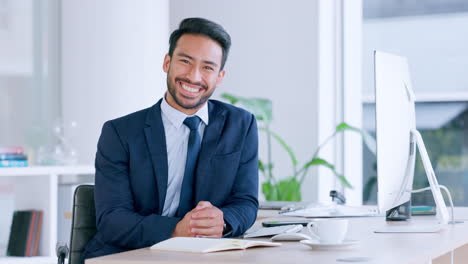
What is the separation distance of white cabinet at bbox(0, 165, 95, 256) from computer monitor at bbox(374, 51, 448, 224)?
2184 millimetres

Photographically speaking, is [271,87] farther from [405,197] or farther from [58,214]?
[405,197]

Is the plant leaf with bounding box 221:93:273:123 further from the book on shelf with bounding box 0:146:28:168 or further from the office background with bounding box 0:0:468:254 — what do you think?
the book on shelf with bounding box 0:146:28:168

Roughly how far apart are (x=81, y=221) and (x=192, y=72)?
0.53m

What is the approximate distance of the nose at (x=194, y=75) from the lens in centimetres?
233

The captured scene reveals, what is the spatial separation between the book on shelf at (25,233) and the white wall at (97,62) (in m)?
0.63

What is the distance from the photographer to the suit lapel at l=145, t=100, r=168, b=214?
228 cm

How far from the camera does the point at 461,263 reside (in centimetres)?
280

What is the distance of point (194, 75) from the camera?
2.33 metres

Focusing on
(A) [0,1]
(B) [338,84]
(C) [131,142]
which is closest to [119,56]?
(A) [0,1]

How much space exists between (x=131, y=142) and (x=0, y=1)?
9.14 ft

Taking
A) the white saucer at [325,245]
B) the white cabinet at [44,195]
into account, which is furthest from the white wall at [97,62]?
the white saucer at [325,245]

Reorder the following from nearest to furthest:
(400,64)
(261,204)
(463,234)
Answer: (463,234) < (400,64) < (261,204)

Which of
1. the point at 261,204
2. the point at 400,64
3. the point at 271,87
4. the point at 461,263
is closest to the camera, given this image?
the point at 400,64

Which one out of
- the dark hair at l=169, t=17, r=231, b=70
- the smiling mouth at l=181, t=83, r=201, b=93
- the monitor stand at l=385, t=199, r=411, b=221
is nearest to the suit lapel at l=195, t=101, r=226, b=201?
the smiling mouth at l=181, t=83, r=201, b=93
